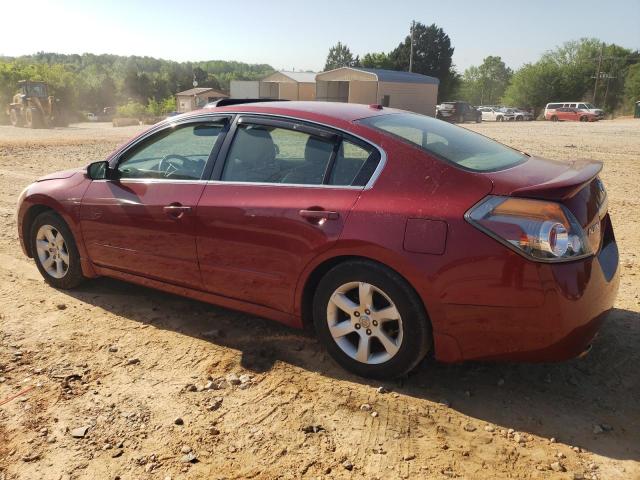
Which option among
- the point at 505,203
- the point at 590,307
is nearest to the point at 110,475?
the point at 505,203

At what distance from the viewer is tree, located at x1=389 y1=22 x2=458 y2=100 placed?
2968 inches

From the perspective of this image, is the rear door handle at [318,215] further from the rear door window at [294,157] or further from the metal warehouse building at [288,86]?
the metal warehouse building at [288,86]

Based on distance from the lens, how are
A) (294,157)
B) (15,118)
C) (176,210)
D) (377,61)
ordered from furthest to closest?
(377,61), (15,118), (176,210), (294,157)

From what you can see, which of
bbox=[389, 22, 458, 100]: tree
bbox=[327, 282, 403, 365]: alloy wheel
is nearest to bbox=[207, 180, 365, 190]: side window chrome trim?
bbox=[327, 282, 403, 365]: alloy wheel

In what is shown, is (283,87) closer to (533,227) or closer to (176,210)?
(176,210)

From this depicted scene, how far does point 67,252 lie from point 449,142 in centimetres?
331

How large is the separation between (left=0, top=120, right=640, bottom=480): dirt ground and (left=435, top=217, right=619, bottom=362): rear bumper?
1.23 ft

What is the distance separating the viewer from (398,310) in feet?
10.2

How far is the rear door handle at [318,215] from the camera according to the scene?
325 centimetres

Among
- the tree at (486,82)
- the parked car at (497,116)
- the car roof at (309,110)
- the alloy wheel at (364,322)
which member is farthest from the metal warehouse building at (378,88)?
the tree at (486,82)

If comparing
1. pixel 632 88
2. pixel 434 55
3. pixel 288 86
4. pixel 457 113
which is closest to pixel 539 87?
pixel 632 88

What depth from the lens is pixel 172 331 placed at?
4156 millimetres

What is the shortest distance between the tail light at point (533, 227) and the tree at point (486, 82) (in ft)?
426

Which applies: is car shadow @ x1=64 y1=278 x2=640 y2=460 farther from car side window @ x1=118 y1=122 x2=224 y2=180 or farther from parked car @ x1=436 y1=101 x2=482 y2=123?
parked car @ x1=436 y1=101 x2=482 y2=123
